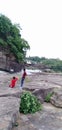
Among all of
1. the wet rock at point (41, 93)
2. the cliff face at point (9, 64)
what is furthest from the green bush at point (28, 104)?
the cliff face at point (9, 64)

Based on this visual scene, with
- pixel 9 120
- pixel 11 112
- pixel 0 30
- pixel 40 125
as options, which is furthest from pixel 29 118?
pixel 0 30

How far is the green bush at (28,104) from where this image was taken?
6833mm

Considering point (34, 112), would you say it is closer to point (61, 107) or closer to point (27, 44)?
point (61, 107)

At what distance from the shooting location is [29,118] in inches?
255

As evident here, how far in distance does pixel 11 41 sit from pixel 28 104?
2053cm

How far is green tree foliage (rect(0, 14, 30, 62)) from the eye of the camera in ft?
87.2

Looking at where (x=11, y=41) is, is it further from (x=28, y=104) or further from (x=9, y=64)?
(x=28, y=104)

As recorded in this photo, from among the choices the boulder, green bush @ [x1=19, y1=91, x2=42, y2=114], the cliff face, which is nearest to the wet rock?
the boulder

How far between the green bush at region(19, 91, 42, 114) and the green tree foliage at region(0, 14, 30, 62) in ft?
64.0

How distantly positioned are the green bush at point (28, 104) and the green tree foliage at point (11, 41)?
1951cm

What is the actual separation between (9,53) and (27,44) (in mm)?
2165

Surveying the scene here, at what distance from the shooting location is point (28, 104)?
6.94 meters

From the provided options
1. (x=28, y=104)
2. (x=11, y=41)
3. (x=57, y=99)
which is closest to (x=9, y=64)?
(x=11, y=41)

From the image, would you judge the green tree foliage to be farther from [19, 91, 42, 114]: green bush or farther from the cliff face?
[19, 91, 42, 114]: green bush
